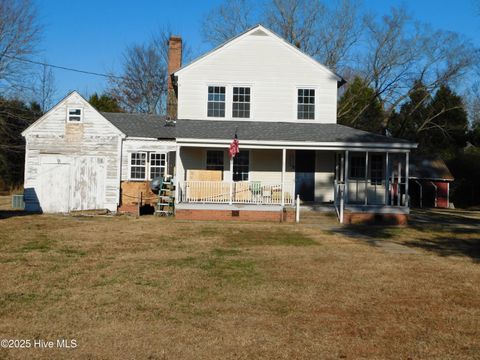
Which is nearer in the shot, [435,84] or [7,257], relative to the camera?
[7,257]

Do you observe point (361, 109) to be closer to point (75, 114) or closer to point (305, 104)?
point (305, 104)

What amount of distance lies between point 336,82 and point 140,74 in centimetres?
3115

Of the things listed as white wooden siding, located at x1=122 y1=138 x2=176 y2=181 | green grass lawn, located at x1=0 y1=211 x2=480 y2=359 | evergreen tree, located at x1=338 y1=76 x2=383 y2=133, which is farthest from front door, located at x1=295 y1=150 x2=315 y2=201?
evergreen tree, located at x1=338 y1=76 x2=383 y2=133

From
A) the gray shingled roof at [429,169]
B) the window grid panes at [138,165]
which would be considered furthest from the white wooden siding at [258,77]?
the gray shingled roof at [429,169]

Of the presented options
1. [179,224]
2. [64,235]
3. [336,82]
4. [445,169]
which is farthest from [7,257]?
[445,169]

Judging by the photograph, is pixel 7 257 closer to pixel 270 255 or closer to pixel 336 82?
pixel 270 255

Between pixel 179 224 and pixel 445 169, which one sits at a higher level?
pixel 445 169

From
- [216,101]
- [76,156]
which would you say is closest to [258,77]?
[216,101]

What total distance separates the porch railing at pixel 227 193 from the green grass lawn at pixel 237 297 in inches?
224

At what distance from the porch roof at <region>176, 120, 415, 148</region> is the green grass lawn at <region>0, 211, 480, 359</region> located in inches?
253

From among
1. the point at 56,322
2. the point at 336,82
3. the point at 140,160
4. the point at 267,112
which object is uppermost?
the point at 336,82

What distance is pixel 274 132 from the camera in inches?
837

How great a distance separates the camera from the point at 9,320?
255 inches

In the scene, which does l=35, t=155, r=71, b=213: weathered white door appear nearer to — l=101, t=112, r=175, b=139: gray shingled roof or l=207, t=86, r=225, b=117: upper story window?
l=101, t=112, r=175, b=139: gray shingled roof
